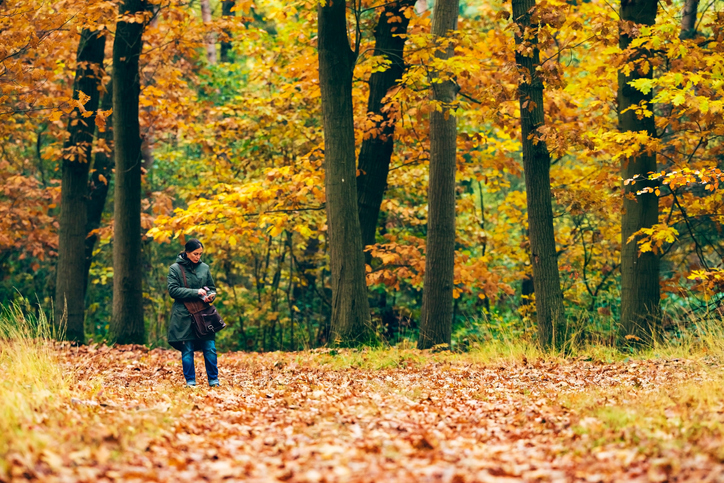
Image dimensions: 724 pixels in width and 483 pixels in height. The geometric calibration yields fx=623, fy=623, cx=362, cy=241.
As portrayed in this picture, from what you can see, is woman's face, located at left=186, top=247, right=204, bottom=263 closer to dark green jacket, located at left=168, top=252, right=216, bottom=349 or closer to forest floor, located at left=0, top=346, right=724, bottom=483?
dark green jacket, located at left=168, top=252, right=216, bottom=349

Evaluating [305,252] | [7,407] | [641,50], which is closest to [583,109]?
[641,50]

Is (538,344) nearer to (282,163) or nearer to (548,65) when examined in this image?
(548,65)

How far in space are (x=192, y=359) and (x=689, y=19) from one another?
1251cm

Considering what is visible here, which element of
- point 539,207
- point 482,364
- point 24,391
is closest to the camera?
point 24,391

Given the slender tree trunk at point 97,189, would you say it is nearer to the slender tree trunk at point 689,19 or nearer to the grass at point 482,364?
the grass at point 482,364

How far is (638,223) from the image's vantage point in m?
10.3

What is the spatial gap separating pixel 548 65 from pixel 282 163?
8434mm

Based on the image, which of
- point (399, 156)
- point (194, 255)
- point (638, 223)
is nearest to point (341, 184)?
point (194, 255)

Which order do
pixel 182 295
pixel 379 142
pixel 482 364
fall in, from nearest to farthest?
pixel 182 295, pixel 482 364, pixel 379 142

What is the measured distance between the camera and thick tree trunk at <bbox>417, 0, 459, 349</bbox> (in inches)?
440

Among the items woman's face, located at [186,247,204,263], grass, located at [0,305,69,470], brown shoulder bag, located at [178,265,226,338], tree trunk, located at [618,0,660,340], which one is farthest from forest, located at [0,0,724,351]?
grass, located at [0,305,69,470]

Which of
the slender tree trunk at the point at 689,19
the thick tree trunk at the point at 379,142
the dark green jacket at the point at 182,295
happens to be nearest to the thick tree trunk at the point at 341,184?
the thick tree trunk at the point at 379,142

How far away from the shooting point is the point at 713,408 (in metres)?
4.84

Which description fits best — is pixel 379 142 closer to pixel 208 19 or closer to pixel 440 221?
pixel 440 221
